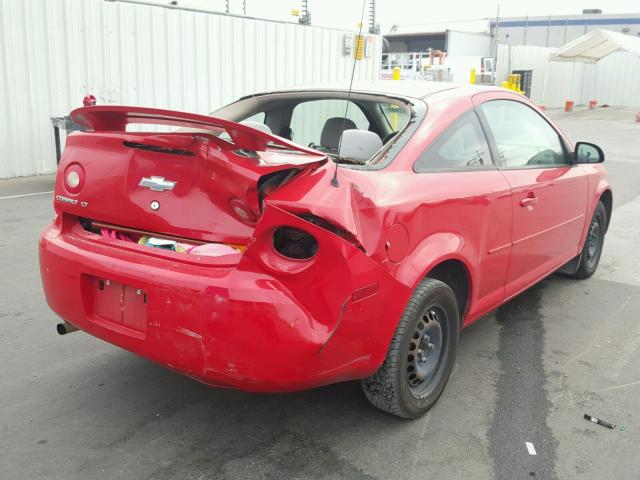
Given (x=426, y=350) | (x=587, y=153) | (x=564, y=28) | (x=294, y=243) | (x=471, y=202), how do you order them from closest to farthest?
(x=294, y=243) < (x=426, y=350) < (x=471, y=202) < (x=587, y=153) < (x=564, y=28)

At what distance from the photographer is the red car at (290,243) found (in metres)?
2.42

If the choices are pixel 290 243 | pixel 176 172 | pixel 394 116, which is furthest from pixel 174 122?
pixel 394 116

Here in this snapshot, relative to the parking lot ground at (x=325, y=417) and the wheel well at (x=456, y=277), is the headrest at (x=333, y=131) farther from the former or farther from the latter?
the parking lot ground at (x=325, y=417)

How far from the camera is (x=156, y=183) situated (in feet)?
9.04

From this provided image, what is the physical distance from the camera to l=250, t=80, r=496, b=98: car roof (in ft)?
11.5

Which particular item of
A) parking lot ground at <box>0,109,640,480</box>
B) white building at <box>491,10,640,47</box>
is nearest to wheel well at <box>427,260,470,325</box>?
parking lot ground at <box>0,109,640,480</box>

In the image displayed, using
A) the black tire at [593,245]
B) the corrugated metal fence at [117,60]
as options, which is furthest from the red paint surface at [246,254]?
the corrugated metal fence at [117,60]

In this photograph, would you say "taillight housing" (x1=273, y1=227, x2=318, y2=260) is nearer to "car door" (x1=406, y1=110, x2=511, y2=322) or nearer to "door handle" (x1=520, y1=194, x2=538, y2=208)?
"car door" (x1=406, y1=110, x2=511, y2=322)

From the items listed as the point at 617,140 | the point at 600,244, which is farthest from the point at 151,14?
the point at 617,140

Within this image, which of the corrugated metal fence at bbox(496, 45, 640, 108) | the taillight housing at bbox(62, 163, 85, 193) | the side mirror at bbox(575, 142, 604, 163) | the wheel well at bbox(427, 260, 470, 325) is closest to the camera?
the taillight housing at bbox(62, 163, 85, 193)

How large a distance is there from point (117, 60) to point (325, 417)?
32.4 feet

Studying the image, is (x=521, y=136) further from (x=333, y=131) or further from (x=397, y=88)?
(x=333, y=131)

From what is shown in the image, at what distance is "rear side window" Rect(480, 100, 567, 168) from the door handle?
8.2 inches

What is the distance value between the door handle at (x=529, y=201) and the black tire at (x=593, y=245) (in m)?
1.59
